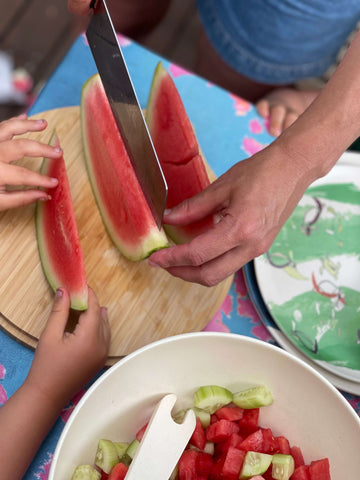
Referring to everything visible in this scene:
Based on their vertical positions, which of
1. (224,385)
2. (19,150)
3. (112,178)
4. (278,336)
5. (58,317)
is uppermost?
(19,150)

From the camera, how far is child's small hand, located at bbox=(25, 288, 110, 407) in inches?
40.8

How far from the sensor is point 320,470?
3.06 feet

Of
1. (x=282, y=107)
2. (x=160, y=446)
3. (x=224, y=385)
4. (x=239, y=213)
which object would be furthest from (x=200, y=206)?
(x=282, y=107)

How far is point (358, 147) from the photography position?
6.00ft

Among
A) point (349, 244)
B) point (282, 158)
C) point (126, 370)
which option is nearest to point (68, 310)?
point (126, 370)

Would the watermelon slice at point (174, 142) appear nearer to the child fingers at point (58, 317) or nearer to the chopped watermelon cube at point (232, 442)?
the child fingers at point (58, 317)

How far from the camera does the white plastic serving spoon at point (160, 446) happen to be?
86 cm

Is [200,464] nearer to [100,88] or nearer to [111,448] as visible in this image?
[111,448]

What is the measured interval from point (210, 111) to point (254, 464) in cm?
92

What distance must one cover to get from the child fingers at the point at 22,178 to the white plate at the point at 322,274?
0.52 metres

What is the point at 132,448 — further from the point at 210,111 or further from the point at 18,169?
the point at 210,111

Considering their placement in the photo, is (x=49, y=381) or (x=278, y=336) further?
(x=278, y=336)

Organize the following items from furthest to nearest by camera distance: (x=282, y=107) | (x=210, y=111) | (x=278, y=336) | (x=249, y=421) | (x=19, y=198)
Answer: (x=282, y=107)
(x=210, y=111)
(x=278, y=336)
(x=19, y=198)
(x=249, y=421)

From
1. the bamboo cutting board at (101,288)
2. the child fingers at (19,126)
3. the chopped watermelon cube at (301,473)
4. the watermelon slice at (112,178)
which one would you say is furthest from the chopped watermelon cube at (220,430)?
the child fingers at (19,126)
